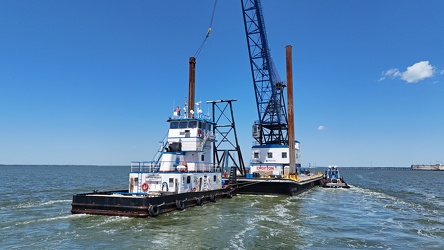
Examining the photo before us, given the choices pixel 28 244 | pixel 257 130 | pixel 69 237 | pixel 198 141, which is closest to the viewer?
pixel 28 244

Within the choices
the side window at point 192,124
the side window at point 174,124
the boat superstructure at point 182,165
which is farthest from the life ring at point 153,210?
the side window at point 174,124

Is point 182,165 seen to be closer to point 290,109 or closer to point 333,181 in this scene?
point 290,109

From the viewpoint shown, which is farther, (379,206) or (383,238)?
(379,206)

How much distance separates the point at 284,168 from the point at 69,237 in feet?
97.1

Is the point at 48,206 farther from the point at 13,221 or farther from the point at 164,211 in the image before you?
the point at 164,211

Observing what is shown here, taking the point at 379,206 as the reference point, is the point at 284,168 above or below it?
above

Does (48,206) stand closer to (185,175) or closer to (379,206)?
(185,175)

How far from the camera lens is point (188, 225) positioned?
17.7 meters

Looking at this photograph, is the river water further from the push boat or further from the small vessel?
the small vessel

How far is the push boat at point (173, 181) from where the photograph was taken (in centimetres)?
1920

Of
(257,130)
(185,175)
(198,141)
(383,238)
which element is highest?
(257,130)

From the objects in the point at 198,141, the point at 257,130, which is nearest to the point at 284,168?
the point at 257,130

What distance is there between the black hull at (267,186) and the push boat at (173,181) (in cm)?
185

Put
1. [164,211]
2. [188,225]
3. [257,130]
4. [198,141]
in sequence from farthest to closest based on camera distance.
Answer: [257,130], [198,141], [164,211], [188,225]
